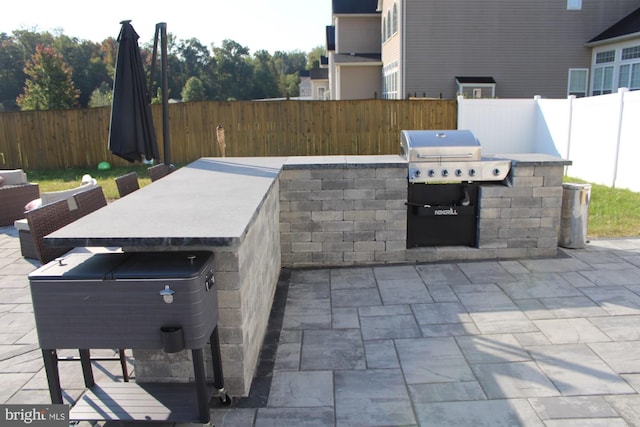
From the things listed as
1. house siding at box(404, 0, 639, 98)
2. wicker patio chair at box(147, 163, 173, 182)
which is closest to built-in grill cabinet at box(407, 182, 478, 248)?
wicker patio chair at box(147, 163, 173, 182)

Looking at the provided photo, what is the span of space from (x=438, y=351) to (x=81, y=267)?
2.22m

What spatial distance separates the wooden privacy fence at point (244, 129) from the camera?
11969mm

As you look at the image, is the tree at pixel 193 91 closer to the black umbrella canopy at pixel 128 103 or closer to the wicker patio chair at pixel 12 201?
the wicker patio chair at pixel 12 201

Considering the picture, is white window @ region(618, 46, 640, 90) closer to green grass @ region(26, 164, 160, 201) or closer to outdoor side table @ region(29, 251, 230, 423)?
green grass @ region(26, 164, 160, 201)

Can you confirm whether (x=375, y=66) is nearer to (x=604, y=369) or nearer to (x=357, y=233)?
(x=357, y=233)

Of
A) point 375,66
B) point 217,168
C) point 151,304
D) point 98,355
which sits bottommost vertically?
point 98,355

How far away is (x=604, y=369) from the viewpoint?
2.81m

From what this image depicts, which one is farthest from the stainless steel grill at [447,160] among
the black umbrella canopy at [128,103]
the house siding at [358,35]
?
the house siding at [358,35]

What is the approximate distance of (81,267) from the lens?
212cm

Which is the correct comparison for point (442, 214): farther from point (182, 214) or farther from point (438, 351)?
point (182, 214)

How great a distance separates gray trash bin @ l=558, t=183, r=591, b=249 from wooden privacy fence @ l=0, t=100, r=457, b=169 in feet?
23.2

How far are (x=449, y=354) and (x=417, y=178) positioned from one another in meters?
2.00

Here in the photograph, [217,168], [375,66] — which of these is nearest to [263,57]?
[375,66]

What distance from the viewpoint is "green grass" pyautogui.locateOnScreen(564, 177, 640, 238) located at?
588cm
